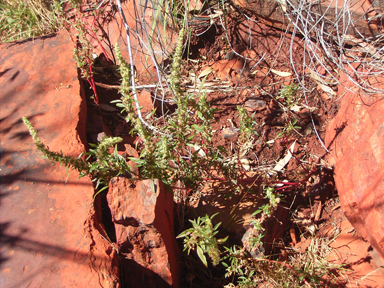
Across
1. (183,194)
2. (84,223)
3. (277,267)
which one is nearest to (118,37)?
(183,194)

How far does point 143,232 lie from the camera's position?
249 centimetres

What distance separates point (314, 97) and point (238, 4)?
1.67m

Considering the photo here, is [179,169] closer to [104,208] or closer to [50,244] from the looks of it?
[104,208]

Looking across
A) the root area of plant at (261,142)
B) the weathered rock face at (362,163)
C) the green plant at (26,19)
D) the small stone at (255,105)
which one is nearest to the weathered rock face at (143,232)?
the root area of plant at (261,142)

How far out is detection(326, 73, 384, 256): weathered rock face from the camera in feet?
8.49

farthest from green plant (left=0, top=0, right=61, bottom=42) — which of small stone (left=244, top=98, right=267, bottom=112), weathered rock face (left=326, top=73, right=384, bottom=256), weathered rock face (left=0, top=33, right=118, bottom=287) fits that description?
weathered rock face (left=326, top=73, right=384, bottom=256)

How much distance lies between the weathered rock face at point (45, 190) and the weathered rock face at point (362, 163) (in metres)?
2.17

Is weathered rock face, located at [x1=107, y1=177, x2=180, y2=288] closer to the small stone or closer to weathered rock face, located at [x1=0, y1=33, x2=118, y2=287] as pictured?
weathered rock face, located at [x1=0, y1=33, x2=118, y2=287]

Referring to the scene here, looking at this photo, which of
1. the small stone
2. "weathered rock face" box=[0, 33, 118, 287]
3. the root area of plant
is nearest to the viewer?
"weathered rock face" box=[0, 33, 118, 287]

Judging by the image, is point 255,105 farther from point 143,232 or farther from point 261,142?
point 143,232

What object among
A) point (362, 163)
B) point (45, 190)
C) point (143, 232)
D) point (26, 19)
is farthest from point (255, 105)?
point (26, 19)

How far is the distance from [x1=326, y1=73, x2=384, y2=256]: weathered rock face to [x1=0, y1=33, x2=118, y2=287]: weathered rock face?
85.5 inches

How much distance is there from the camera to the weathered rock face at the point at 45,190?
2.37m

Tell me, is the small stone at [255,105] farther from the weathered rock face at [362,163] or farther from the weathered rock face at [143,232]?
the weathered rock face at [143,232]
